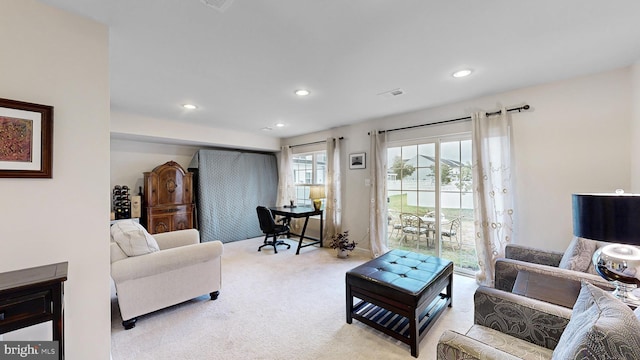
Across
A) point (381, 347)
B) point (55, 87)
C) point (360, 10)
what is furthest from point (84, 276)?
point (360, 10)

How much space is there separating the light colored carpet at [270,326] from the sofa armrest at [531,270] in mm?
554

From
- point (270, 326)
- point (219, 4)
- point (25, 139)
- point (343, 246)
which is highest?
point (219, 4)

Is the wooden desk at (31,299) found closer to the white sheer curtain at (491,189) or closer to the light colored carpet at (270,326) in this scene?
the light colored carpet at (270,326)

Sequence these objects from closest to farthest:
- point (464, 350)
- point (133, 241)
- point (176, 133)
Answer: point (464, 350) < point (133, 241) < point (176, 133)

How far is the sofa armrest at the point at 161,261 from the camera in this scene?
2.09m

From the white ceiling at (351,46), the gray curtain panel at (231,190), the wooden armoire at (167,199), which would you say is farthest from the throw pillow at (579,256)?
the wooden armoire at (167,199)

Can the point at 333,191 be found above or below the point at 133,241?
above

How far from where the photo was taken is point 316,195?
459 centimetres

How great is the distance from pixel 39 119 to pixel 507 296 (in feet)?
9.37

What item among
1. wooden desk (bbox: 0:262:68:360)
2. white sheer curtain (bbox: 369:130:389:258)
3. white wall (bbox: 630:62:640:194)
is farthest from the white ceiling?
wooden desk (bbox: 0:262:68:360)

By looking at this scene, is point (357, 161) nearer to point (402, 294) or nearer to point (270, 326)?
point (402, 294)

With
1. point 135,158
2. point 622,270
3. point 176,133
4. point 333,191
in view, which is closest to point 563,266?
point 622,270

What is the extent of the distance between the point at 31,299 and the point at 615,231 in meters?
2.86

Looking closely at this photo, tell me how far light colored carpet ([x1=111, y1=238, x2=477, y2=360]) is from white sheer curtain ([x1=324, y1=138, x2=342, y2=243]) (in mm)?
1372
